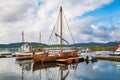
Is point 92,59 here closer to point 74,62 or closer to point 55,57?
point 74,62

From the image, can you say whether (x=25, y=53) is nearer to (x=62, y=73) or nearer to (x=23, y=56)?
(x=23, y=56)

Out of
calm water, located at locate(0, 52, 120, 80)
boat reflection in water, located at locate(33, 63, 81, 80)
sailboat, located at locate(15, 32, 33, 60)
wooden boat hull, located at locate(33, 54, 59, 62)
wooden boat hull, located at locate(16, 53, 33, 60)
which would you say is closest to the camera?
calm water, located at locate(0, 52, 120, 80)

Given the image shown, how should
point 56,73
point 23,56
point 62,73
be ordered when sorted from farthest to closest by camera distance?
point 23,56
point 56,73
point 62,73

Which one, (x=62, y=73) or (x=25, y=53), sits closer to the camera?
(x=62, y=73)

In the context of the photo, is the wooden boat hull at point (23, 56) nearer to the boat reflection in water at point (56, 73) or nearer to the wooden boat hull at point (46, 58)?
the wooden boat hull at point (46, 58)

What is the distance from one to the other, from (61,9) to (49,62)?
55.1 ft

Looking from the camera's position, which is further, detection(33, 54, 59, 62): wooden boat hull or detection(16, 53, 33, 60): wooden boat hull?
detection(16, 53, 33, 60): wooden boat hull

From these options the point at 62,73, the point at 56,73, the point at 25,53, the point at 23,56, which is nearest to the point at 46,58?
the point at 56,73

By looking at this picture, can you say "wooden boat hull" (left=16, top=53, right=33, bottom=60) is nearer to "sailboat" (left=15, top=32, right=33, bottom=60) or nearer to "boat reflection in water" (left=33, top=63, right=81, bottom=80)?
"sailboat" (left=15, top=32, right=33, bottom=60)

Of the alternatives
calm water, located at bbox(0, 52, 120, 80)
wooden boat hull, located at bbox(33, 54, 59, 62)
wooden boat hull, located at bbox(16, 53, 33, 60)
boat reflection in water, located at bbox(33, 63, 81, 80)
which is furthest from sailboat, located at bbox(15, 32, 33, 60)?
calm water, located at bbox(0, 52, 120, 80)

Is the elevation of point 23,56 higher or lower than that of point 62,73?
higher

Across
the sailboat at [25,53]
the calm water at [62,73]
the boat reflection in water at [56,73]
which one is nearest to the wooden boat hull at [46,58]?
the boat reflection in water at [56,73]

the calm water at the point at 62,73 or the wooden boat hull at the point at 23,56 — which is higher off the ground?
the wooden boat hull at the point at 23,56

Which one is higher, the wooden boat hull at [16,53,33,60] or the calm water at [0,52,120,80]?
the wooden boat hull at [16,53,33,60]
